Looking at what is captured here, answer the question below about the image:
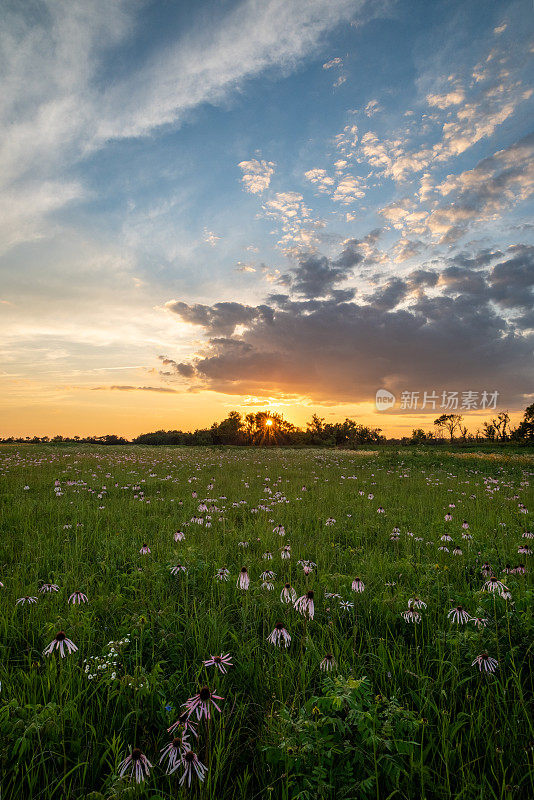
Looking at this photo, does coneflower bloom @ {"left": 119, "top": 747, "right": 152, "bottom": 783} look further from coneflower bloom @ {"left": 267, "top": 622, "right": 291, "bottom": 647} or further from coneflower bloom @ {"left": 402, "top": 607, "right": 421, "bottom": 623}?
coneflower bloom @ {"left": 402, "top": 607, "right": 421, "bottom": 623}

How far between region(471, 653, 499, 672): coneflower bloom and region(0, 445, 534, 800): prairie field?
0.06 ft

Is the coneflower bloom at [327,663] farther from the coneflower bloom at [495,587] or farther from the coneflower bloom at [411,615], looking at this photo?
the coneflower bloom at [495,587]

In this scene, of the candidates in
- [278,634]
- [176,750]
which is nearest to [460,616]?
[278,634]

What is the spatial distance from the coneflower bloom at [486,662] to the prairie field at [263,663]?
0.02 metres

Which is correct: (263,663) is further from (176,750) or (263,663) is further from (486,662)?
(486,662)

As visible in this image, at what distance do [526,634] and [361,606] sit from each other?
1.40m

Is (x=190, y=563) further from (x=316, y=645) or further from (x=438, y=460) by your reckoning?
(x=438, y=460)

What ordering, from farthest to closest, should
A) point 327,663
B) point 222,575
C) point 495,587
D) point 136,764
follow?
1. point 222,575
2. point 495,587
3. point 327,663
4. point 136,764

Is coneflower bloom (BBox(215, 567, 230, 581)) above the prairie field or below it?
above

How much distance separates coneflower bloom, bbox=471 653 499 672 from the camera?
247 centimetres

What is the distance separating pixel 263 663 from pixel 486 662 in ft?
5.19

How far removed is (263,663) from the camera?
111 inches

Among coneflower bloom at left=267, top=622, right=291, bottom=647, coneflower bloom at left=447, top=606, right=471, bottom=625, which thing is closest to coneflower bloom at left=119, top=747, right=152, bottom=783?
coneflower bloom at left=267, top=622, right=291, bottom=647

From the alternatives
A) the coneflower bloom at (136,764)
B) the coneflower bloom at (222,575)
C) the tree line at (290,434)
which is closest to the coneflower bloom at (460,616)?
the coneflower bloom at (222,575)
